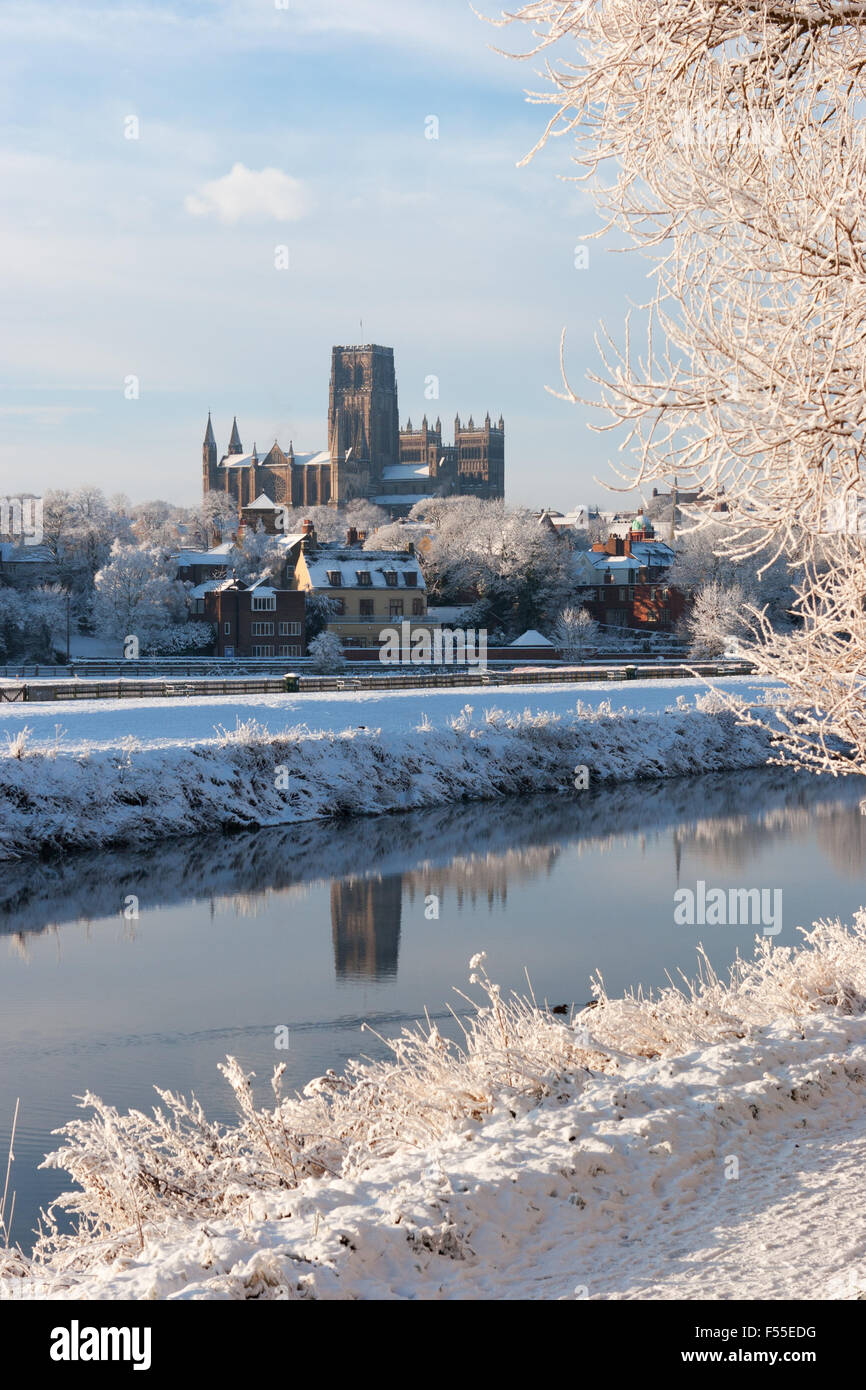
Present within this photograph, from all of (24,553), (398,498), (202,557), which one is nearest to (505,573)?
(202,557)

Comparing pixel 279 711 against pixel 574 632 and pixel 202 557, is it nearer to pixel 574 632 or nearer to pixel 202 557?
pixel 574 632

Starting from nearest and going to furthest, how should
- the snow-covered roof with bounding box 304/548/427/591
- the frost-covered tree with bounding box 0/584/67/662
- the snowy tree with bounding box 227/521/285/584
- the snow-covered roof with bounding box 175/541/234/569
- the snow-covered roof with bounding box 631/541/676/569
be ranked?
1. the frost-covered tree with bounding box 0/584/67/662
2. the snow-covered roof with bounding box 304/548/427/591
3. the snow-covered roof with bounding box 175/541/234/569
4. the snowy tree with bounding box 227/521/285/584
5. the snow-covered roof with bounding box 631/541/676/569

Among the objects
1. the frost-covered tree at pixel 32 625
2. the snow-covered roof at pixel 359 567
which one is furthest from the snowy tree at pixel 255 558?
the frost-covered tree at pixel 32 625

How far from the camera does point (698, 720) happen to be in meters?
43.6

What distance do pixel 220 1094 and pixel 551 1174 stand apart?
6446mm

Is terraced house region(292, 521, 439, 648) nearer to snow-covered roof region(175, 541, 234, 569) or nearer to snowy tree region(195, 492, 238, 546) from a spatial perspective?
snow-covered roof region(175, 541, 234, 569)

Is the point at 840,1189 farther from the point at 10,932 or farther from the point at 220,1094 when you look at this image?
the point at 10,932

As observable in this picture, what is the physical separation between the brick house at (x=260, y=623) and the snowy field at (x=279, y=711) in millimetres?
25471

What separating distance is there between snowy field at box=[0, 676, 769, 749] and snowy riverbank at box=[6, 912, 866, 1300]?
76.9 ft

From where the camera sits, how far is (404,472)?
18812 cm

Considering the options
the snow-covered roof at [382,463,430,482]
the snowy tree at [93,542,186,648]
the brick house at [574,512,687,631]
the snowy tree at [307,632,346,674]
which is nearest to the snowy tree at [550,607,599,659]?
the brick house at [574,512,687,631]

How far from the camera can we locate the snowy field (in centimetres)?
3353

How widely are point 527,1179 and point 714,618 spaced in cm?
6928

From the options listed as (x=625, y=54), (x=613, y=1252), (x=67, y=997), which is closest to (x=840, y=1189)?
(x=613, y=1252)
